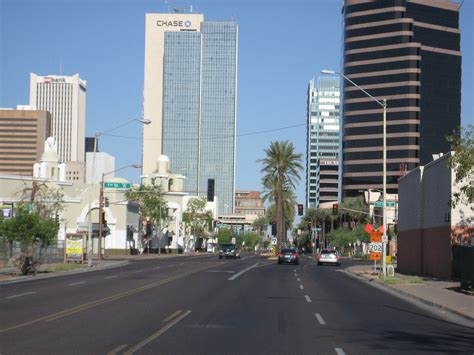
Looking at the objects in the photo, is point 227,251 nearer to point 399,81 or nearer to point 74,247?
point 74,247

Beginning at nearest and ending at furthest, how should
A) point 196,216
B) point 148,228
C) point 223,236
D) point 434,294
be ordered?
point 434,294
point 148,228
point 196,216
point 223,236

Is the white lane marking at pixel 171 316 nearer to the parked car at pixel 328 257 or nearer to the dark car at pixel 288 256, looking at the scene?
the dark car at pixel 288 256

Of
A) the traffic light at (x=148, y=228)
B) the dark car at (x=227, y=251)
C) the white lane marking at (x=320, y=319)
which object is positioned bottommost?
the dark car at (x=227, y=251)

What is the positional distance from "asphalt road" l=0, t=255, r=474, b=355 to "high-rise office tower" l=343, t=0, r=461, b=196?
375 feet

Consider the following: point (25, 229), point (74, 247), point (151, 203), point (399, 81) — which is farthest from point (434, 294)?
point (399, 81)

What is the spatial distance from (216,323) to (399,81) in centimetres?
12827

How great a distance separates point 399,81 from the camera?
140 metres

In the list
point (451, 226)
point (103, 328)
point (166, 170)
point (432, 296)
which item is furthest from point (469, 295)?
point (166, 170)

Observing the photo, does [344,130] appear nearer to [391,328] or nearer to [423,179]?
[423,179]

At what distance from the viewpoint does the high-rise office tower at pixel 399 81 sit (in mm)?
139375

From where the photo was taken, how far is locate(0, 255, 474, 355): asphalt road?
1385 centimetres

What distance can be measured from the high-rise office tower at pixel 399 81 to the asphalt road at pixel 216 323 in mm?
114378

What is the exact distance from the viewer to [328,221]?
153 meters

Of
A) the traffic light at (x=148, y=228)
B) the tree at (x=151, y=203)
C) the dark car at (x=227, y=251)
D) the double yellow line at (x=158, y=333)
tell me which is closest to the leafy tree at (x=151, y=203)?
the tree at (x=151, y=203)
